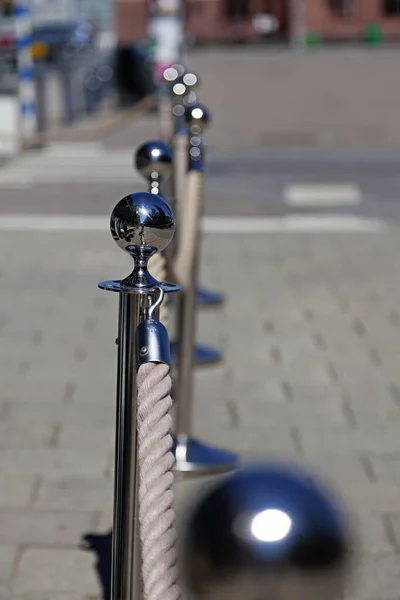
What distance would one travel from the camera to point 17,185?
42.6 feet

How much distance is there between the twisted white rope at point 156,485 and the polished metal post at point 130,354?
0.11 meters

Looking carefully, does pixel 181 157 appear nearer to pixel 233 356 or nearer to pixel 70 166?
pixel 233 356

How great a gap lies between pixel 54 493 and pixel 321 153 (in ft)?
39.5

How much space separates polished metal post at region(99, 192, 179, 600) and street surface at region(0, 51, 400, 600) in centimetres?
47

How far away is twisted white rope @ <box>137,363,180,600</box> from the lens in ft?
6.96

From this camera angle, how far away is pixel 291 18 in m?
51.3

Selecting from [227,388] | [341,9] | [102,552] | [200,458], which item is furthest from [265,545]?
[341,9]

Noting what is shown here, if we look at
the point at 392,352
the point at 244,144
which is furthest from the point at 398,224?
the point at 244,144

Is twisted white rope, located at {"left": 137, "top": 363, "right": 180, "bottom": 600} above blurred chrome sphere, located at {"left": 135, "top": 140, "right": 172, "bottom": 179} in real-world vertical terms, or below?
below

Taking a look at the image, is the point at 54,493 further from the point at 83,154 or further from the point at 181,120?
the point at 83,154

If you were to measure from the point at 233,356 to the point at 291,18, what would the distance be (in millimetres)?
46722

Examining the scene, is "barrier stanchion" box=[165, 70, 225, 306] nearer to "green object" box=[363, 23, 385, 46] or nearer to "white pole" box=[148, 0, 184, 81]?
"white pole" box=[148, 0, 184, 81]

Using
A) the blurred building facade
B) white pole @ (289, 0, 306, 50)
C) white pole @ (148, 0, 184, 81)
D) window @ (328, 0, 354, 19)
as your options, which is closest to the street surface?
white pole @ (148, 0, 184, 81)

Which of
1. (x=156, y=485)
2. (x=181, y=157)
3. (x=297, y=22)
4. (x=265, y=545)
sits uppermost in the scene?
(x=297, y=22)
